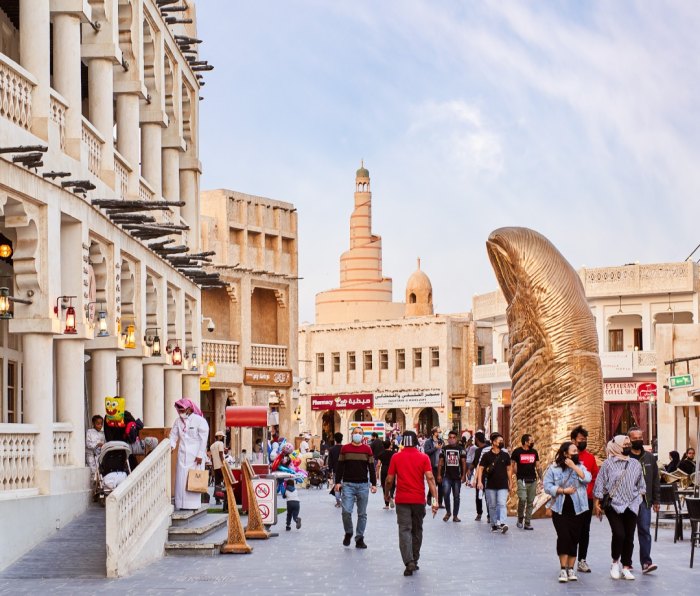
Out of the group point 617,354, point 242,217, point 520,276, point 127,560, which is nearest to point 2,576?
point 127,560

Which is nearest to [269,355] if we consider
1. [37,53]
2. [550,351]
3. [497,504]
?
[550,351]

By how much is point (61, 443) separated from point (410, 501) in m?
4.62

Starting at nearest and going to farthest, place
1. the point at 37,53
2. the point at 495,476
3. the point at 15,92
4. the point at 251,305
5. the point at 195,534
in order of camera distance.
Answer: the point at 15,92
the point at 37,53
the point at 195,534
the point at 495,476
the point at 251,305

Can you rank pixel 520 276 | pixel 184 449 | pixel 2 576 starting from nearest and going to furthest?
pixel 2 576
pixel 184 449
pixel 520 276

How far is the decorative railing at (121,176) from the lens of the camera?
21698mm

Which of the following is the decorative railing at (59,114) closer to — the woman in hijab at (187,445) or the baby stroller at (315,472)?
the woman in hijab at (187,445)

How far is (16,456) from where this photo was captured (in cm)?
1608

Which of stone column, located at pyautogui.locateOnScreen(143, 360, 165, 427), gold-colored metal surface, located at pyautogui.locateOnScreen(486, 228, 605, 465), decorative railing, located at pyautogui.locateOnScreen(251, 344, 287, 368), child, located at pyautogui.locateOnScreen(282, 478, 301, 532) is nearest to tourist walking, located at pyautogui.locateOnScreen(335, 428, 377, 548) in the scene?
child, located at pyautogui.locateOnScreen(282, 478, 301, 532)

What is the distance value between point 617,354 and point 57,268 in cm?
4278

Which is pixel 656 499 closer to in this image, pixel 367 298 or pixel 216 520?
pixel 216 520

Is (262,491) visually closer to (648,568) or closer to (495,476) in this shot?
(495,476)

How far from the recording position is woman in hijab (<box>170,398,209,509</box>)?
62.6 ft

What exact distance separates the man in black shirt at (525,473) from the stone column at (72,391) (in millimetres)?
7450

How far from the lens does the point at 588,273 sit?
60438mm
